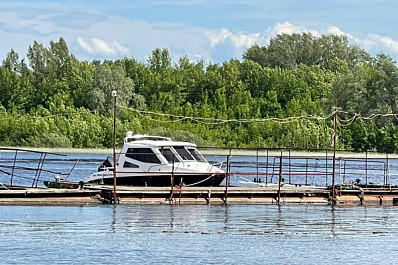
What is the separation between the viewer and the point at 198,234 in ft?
110

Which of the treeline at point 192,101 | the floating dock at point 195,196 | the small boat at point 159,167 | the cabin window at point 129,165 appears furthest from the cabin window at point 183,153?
the treeline at point 192,101

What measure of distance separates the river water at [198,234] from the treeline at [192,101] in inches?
2050

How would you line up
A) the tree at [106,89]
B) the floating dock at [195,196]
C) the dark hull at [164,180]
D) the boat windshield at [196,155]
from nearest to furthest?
the floating dock at [195,196]
the dark hull at [164,180]
the boat windshield at [196,155]
the tree at [106,89]

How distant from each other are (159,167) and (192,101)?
74.5 metres

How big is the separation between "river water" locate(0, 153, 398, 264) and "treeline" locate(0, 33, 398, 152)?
52074mm

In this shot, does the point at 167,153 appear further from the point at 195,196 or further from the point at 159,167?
the point at 195,196

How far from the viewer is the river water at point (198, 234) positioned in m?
29.1

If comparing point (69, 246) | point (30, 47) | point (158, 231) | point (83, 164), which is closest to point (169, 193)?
point (158, 231)

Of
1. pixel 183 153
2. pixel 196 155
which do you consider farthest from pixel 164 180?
pixel 196 155

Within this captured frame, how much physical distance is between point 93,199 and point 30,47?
91.3 m

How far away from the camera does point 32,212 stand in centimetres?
3803

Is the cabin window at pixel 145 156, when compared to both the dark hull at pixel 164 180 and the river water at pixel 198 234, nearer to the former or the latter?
the dark hull at pixel 164 180

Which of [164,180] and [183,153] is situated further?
[183,153]

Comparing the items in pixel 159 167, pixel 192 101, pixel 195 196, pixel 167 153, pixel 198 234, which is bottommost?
pixel 198 234
